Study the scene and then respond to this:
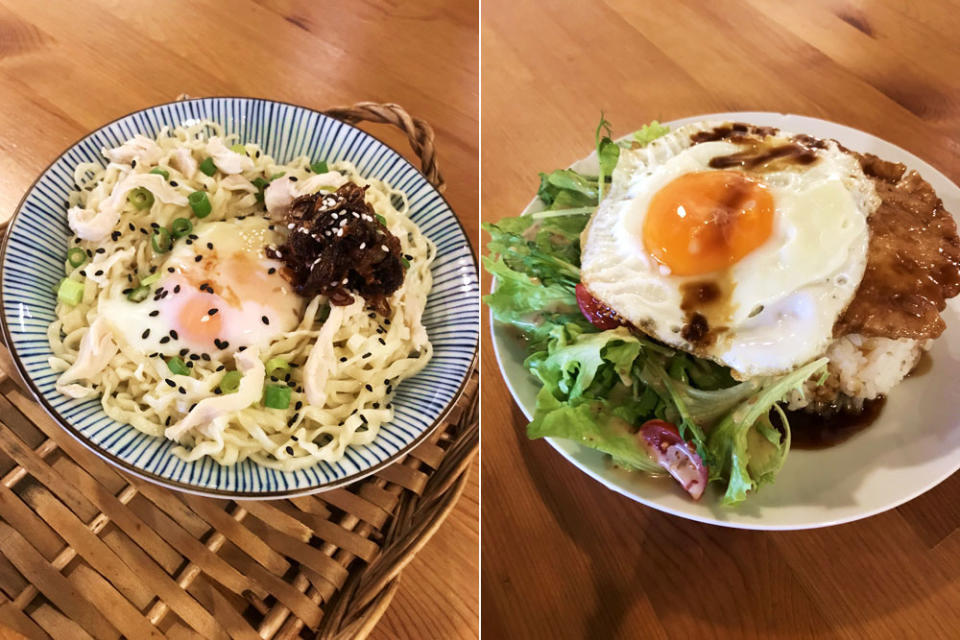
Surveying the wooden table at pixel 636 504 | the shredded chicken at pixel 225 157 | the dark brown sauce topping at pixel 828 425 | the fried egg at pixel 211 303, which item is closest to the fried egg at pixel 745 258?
the dark brown sauce topping at pixel 828 425

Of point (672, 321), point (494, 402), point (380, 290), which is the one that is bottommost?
point (380, 290)

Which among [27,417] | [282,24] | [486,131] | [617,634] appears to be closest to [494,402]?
[617,634]

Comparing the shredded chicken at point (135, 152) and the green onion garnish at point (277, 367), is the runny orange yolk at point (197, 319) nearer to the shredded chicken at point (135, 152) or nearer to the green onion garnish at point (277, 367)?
the green onion garnish at point (277, 367)

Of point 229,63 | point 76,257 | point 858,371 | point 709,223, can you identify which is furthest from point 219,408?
point 858,371

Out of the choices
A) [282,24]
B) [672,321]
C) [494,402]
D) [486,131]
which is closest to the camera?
[672,321]

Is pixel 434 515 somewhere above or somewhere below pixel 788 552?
below

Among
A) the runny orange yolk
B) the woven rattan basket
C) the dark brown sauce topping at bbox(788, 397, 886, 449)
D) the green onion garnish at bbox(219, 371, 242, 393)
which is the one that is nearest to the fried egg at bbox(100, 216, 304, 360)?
the runny orange yolk

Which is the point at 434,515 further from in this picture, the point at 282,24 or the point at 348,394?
the point at 282,24
